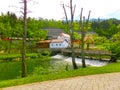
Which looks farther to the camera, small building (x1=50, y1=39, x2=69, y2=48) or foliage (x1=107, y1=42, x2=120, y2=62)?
small building (x1=50, y1=39, x2=69, y2=48)

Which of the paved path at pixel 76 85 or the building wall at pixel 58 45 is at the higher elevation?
the building wall at pixel 58 45

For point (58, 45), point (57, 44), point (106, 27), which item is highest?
point (106, 27)

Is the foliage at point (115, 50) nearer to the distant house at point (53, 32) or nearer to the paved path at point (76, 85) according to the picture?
the paved path at point (76, 85)

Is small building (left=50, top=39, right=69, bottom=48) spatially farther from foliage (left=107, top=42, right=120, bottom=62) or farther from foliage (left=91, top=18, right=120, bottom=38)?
foliage (left=107, top=42, right=120, bottom=62)

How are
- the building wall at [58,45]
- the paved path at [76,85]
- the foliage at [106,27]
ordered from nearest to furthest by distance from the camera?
the paved path at [76,85] → the building wall at [58,45] → the foliage at [106,27]

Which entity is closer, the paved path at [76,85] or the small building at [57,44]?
the paved path at [76,85]

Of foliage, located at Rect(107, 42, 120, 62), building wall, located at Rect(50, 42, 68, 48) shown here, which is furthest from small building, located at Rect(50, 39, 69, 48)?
foliage, located at Rect(107, 42, 120, 62)

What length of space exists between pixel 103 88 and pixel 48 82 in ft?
11.0

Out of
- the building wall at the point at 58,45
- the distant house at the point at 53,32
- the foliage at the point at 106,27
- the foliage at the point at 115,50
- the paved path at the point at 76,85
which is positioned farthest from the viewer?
the distant house at the point at 53,32

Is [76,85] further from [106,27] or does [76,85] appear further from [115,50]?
[106,27]

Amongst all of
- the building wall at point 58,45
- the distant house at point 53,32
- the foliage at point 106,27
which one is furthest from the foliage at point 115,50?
the distant house at point 53,32

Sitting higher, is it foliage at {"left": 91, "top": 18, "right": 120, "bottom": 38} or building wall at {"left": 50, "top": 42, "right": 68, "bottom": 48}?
foliage at {"left": 91, "top": 18, "right": 120, "bottom": 38}

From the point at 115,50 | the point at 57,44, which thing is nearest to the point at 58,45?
the point at 57,44

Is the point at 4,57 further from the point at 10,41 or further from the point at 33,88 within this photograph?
the point at 33,88
